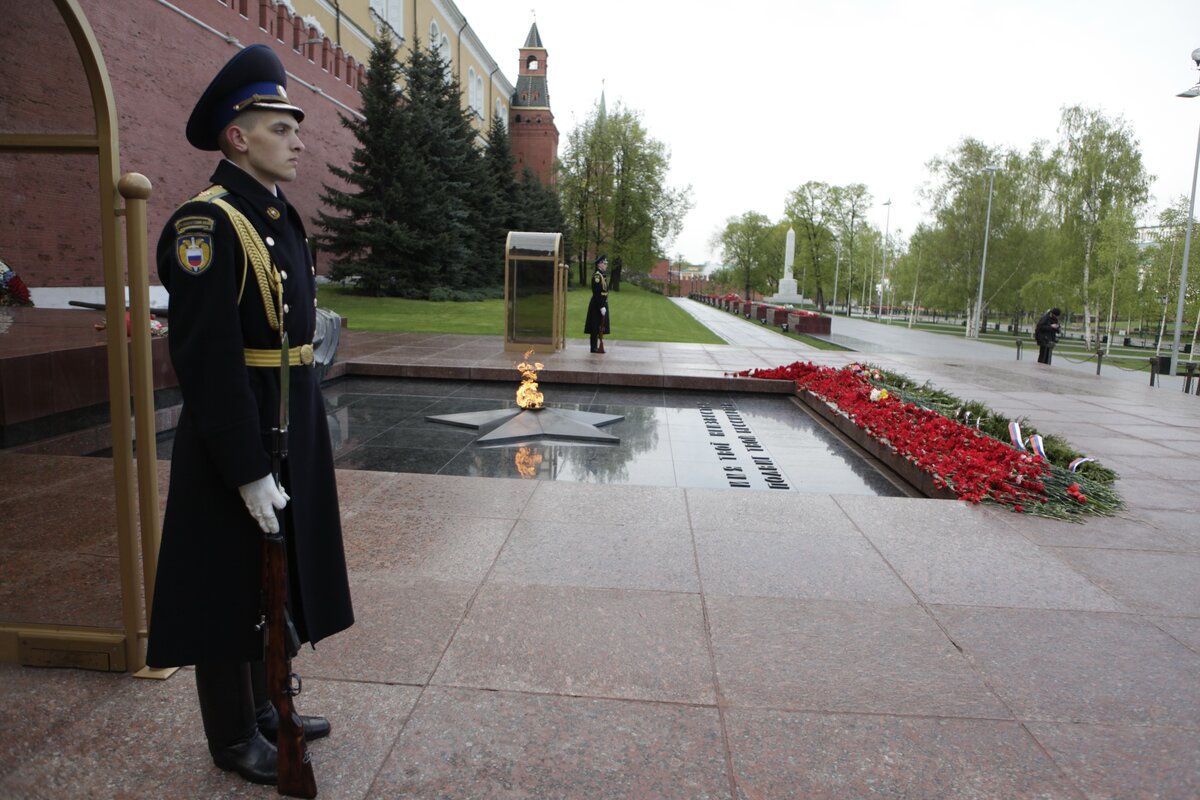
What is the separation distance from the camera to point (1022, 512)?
5.19 meters

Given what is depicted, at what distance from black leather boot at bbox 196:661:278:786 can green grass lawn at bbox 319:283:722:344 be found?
1669 centimetres

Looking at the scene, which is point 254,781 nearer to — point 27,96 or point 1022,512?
point 27,96

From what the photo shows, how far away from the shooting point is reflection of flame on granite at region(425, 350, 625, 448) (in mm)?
7469

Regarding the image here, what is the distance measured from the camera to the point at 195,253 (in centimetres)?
193

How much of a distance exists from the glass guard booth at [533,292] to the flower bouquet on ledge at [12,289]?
11.1m

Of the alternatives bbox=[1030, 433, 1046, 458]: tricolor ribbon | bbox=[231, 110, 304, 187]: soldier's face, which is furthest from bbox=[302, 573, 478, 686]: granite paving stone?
bbox=[1030, 433, 1046, 458]: tricolor ribbon

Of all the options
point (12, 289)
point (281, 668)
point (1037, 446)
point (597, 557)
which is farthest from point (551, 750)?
point (1037, 446)

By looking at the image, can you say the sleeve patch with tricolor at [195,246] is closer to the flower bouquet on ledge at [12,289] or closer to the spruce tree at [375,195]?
the flower bouquet on ledge at [12,289]

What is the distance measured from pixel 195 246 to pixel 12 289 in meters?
2.55

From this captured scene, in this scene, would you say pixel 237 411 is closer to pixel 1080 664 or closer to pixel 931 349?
pixel 1080 664

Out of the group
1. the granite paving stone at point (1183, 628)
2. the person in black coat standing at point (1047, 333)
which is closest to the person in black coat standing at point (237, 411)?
the granite paving stone at point (1183, 628)

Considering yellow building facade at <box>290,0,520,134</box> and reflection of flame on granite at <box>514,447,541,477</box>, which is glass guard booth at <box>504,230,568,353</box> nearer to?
reflection of flame on granite at <box>514,447,541,477</box>

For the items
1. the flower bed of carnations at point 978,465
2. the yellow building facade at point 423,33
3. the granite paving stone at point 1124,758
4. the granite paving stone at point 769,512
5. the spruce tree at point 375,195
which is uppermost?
the yellow building facade at point 423,33

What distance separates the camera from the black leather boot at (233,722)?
2.17 metres
